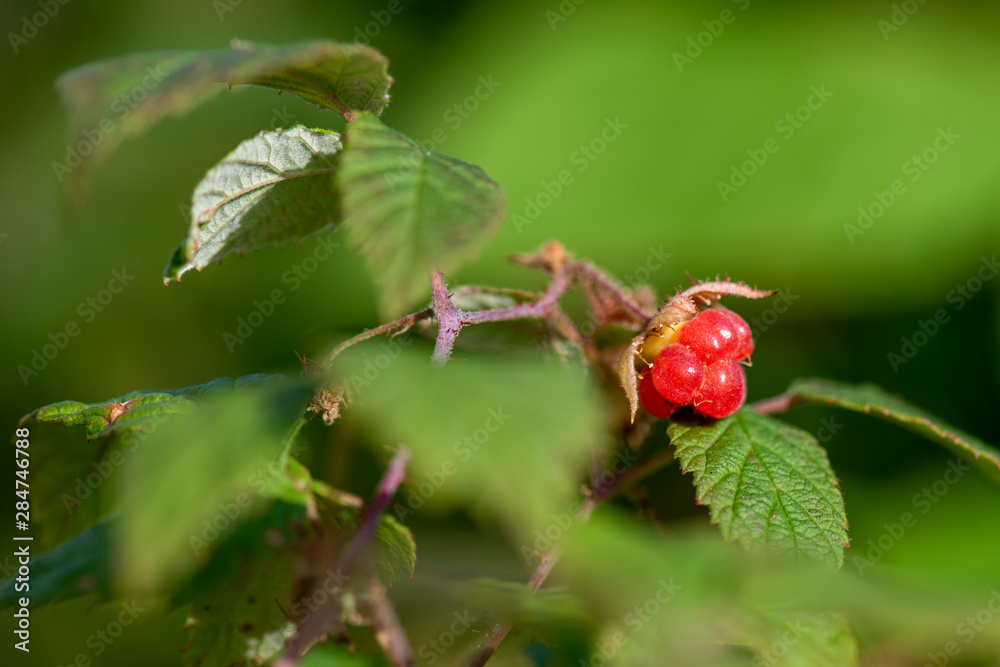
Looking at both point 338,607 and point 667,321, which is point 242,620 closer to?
point 338,607

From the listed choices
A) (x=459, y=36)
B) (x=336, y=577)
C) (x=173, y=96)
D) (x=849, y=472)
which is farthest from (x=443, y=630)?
(x=459, y=36)

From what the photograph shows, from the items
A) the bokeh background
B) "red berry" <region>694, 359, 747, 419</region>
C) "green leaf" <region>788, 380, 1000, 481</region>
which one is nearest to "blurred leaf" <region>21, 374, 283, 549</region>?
"red berry" <region>694, 359, 747, 419</region>

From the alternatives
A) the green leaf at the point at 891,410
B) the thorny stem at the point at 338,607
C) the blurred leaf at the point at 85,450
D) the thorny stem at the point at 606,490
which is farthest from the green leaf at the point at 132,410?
the green leaf at the point at 891,410

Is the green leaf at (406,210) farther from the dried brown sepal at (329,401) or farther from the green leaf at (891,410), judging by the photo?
the green leaf at (891,410)

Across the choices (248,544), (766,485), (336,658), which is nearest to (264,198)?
(248,544)

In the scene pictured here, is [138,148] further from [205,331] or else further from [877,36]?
[877,36]

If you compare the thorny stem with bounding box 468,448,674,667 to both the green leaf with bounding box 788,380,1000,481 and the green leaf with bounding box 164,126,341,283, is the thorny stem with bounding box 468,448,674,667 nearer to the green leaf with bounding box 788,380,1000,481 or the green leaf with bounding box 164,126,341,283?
the green leaf with bounding box 788,380,1000,481

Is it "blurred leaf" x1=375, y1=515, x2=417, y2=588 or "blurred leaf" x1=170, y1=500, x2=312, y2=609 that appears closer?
"blurred leaf" x1=170, y1=500, x2=312, y2=609
